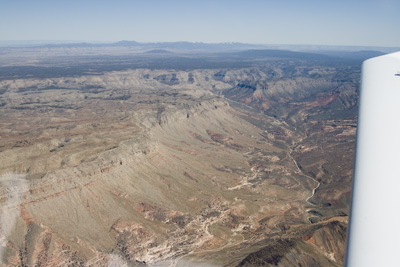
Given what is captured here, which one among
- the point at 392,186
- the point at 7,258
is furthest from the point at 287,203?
the point at 392,186

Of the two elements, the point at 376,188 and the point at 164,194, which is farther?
the point at 164,194

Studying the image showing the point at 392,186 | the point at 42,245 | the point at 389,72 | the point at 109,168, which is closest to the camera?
the point at 392,186

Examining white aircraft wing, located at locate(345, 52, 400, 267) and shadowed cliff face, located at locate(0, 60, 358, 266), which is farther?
shadowed cliff face, located at locate(0, 60, 358, 266)

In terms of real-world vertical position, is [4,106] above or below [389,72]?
below

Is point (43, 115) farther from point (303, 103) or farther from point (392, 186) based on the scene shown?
point (303, 103)

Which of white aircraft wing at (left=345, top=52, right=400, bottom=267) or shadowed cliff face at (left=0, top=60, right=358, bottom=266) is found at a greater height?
white aircraft wing at (left=345, top=52, right=400, bottom=267)

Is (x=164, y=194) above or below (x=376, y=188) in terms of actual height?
below

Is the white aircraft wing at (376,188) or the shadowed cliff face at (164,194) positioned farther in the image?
the shadowed cliff face at (164,194)

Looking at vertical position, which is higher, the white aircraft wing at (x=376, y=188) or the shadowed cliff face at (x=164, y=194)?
the white aircraft wing at (x=376, y=188)
